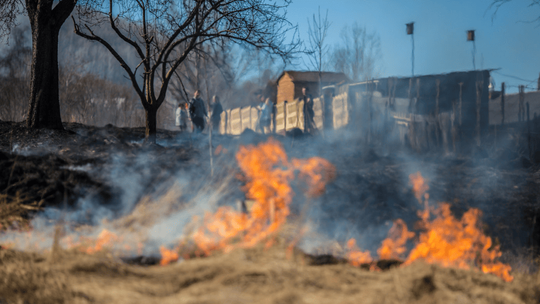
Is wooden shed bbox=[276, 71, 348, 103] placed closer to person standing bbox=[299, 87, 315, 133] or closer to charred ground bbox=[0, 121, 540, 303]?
person standing bbox=[299, 87, 315, 133]

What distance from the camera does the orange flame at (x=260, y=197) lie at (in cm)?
453

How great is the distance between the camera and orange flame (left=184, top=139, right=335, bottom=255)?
14.9ft

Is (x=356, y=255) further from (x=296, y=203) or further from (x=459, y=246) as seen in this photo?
(x=459, y=246)

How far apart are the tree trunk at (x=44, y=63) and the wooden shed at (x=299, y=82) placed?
1743 cm

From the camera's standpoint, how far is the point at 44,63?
26.9ft

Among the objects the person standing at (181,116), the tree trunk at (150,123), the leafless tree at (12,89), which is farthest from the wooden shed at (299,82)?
the tree trunk at (150,123)

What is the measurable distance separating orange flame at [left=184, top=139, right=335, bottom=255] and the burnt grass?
0.73 feet

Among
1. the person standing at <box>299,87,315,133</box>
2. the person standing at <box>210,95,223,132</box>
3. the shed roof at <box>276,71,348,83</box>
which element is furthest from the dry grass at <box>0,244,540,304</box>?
the shed roof at <box>276,71,348,83</box>

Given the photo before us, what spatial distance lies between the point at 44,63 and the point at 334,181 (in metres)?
6.66

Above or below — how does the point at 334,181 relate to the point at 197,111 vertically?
below

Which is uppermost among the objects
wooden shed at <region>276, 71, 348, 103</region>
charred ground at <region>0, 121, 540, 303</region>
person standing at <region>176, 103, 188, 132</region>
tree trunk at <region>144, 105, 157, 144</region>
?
wooden shed at <region>276, 71, 348, 103</region>

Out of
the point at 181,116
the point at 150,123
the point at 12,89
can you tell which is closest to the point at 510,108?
the point at 181,116

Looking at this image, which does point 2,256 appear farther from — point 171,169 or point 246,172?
point 246,172

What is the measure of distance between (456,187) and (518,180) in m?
1.47
